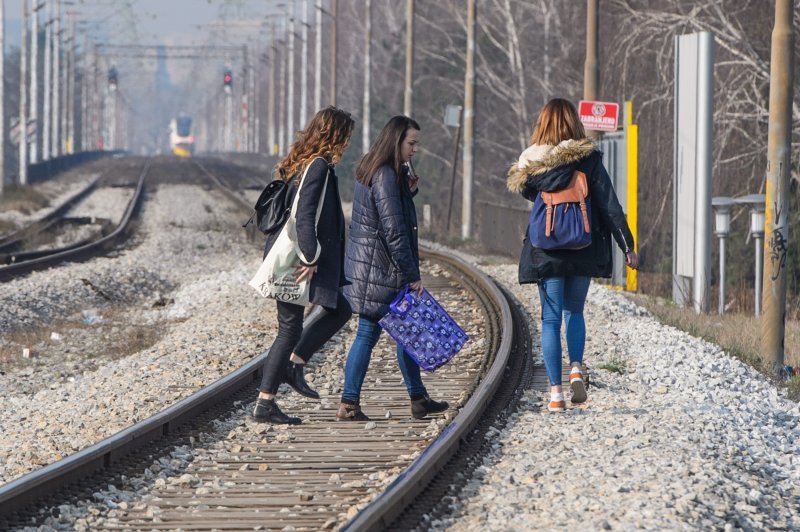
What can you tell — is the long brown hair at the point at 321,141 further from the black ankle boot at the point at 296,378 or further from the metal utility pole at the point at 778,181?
the metal utility pole at the point at 778,181

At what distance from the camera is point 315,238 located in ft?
26.4

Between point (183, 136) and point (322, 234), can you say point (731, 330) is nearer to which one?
point (322, 234)

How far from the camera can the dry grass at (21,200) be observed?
1485 inches

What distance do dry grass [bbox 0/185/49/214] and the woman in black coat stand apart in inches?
1188

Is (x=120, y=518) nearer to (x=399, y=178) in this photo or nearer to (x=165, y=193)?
(x=399, y=178)

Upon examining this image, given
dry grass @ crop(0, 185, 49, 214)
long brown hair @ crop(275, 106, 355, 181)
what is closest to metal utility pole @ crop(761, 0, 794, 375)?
long brown hair @ crop(275, 106, 355, 181)

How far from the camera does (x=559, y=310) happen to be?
869cm

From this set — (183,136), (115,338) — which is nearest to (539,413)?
(115,338)

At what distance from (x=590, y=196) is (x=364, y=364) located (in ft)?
5.68

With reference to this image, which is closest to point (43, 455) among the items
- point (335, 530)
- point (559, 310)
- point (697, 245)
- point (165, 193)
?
point (335, 530)

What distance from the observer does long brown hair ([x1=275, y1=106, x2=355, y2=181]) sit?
8.09 m

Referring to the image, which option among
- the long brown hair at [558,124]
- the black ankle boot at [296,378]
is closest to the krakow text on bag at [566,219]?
the long brown hair at [558,124]

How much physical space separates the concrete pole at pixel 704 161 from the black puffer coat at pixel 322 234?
9429 millimetres

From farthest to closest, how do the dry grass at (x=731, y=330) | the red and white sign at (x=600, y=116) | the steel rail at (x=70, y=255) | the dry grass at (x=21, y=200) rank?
1. the dry grass at (x=21, y=200)
2. the steel rail at (x=70, y=255)
3. the red and white sign at (x=600, y=116)
4. the dry grass at (x=731, y=330)
